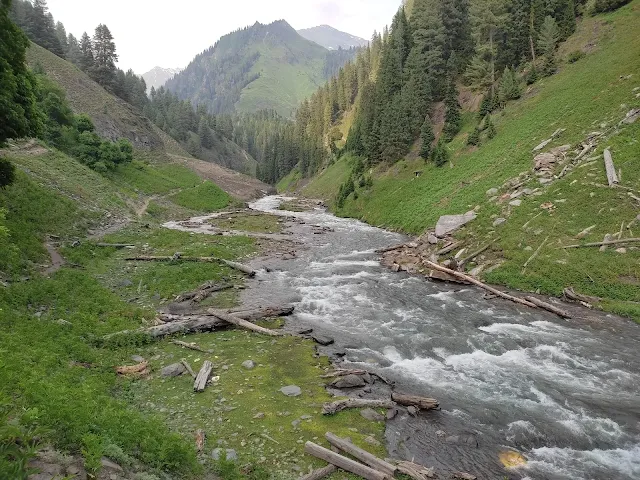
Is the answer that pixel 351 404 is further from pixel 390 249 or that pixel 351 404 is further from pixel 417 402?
pixel 390 249

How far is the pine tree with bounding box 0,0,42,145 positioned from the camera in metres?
20.5

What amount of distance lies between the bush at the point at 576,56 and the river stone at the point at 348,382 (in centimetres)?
5952

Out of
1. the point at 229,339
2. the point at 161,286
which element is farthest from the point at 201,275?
the point at 229,339

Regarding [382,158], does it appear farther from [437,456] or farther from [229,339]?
[437,456]

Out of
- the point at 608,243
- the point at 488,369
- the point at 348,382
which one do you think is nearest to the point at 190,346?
the point at 348,382

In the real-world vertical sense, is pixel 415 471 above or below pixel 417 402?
above

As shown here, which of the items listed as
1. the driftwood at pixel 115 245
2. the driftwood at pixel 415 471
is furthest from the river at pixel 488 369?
the driftwood at pixel 115 245

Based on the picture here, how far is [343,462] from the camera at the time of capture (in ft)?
32.5

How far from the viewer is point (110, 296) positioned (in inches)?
847

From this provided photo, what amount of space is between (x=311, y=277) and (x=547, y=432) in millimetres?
19523

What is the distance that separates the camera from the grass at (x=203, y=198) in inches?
2800

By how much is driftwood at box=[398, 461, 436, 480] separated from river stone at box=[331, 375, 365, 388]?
4350mm

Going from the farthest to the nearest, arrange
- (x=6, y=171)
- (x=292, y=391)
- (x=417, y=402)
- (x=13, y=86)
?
(x=6, y=171) → (x=13, y=86) → (x=292, y=391) → (x=417, y=402)

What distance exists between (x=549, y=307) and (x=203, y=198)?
67834 mm
